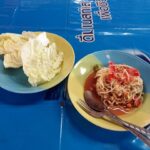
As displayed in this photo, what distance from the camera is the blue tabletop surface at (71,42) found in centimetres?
63

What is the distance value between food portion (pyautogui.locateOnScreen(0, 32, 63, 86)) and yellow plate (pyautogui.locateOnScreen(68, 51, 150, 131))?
6cm

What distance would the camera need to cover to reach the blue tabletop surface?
2.07 feet

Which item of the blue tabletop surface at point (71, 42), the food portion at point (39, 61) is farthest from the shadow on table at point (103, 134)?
the food portion at point (39, 61)

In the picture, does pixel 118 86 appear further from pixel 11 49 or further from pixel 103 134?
pixel 11 49

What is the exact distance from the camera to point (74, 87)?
2.26 feet

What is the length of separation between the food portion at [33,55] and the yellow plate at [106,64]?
0.06 metres

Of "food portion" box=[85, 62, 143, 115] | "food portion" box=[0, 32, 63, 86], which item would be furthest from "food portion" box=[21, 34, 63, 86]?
"food portion" box=[85, 62, 143, 115]

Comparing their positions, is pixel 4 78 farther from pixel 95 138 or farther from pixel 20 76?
pixel 95 138

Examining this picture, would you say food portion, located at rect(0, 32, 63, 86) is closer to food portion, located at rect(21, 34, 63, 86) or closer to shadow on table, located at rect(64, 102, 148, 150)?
food portion, located at rect(21, 34, 63, 86)

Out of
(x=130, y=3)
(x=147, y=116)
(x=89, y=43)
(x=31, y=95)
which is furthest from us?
(x=130, y=3)

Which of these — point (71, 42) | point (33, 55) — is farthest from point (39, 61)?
point (71, 42)

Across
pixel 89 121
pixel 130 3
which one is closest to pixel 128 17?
pixel 130 3

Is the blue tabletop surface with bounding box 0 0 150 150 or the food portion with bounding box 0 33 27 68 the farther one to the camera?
the food portion with bounding box 0 33 27 68

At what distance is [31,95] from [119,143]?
0.90ft
